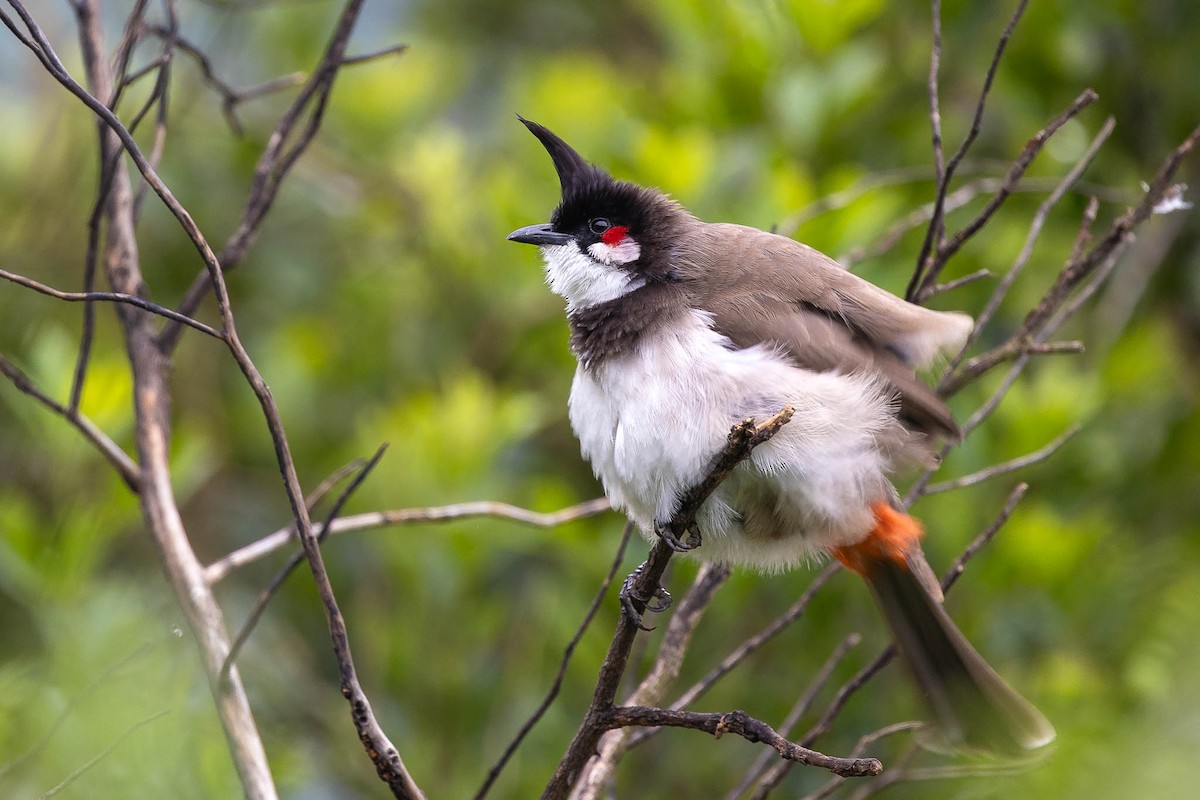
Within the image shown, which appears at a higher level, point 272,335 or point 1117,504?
point 272,335

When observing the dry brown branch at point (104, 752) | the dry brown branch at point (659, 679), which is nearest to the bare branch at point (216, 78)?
the dry brown branch at point (659, 679)

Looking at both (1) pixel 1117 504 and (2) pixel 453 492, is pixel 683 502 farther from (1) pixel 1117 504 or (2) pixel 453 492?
(1) pixel 1117 504

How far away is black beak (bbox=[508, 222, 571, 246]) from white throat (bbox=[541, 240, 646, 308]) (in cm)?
2

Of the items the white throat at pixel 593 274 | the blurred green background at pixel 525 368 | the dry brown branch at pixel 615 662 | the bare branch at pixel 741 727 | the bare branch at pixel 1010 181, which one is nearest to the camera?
the bare branch at pixel 741 727

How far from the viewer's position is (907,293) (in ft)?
6.63

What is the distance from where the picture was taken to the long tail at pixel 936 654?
6.55ft

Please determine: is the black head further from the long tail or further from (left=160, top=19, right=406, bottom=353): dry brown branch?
the long tail

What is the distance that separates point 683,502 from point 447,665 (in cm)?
129

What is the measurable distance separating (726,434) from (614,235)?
54cm

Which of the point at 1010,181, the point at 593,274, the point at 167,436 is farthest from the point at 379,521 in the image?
the point at 1010,181

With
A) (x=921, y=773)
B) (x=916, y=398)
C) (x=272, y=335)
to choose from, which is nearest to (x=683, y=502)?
(x=916, y=398)

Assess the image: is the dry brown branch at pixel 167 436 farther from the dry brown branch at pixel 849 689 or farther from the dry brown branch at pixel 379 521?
the dry brown branch at pixel 849 689

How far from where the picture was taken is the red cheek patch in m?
2.19

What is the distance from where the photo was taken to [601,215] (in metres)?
2.23
